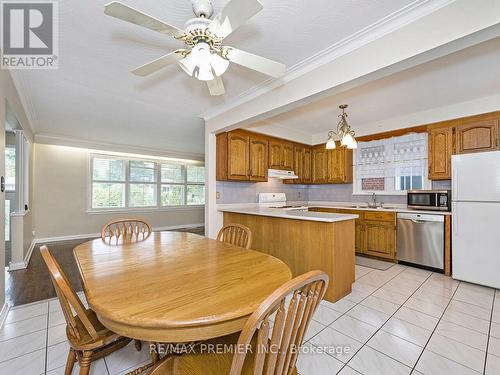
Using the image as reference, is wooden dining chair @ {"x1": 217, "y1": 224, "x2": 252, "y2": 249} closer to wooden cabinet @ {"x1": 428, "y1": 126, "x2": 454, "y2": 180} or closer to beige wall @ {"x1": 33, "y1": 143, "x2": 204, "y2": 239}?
wooden cabinet @ {"x1": 428, "y1": 126, "x2": 454, "y2": 180}

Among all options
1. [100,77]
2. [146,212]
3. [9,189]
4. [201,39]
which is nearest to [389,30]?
[201,39]

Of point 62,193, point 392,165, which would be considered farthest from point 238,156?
point 62,193

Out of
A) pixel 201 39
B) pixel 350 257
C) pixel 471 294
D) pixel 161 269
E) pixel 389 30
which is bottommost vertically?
pixel 471 294

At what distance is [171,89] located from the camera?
277cm

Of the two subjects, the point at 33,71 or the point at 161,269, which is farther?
the point at 33,71

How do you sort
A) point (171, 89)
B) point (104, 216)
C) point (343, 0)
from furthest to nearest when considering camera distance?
point (104, 216) → point (171, 89) → point (343, 0)

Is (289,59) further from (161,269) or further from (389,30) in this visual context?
(161,269)

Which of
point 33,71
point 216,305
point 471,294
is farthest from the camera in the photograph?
point 471,294

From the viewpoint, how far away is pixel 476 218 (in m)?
2.77

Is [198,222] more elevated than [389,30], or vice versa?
[389,30]

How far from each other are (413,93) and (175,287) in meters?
3.54

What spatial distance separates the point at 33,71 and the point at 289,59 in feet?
8.57

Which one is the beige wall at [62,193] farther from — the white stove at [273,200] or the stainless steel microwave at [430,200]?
the stainless steel microwave at [430,200]

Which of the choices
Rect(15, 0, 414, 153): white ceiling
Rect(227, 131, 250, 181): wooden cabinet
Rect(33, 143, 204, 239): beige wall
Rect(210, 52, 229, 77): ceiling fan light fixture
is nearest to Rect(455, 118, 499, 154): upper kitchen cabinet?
Rect(15, 0, 414, 153): white ceiling
